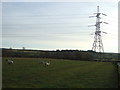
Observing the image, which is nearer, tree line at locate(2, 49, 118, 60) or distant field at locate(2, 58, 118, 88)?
distant field at locate(2, 58, 118, 88)

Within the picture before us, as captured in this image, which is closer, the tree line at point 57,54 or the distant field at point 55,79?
the distant field at point 55,79

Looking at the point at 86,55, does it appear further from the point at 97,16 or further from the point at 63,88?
the point at 63,88

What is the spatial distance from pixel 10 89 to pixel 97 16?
97990 millimetres

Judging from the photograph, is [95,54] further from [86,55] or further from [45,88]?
[45,88]

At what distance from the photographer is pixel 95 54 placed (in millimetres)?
131500

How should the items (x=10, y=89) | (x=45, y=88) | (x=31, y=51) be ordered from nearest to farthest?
(x=10, y=89) → (x=45, y=88) → (x=31, y=51)

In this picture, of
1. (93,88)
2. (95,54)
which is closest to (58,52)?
(95,54)

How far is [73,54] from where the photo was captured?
13200 centimetres

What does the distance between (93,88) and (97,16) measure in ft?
311

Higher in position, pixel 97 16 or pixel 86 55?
pixel 97 16

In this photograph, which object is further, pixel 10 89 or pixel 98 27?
pixel 98 27

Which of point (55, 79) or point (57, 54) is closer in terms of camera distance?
point (55, 79)

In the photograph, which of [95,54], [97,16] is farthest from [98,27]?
[95,54]

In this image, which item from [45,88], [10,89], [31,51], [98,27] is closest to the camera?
[10,89]
